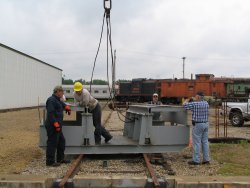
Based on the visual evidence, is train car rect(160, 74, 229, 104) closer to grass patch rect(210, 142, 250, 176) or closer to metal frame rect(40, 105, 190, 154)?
grass patch rect(210, 142, 250, 176)

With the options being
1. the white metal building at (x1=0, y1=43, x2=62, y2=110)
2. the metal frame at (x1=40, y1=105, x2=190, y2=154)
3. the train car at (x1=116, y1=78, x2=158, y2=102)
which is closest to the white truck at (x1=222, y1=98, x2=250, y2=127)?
the metal frame at (x1=40, y1=105, x2=190, y2=154)

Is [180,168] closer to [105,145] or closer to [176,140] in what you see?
[176,140]

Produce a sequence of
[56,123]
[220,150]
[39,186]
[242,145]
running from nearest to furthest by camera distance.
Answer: [39,186], [56,123], [220,150], [242,145]

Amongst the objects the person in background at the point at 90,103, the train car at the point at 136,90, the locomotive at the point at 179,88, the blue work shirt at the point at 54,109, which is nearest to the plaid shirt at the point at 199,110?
the person in background at the point at 90,103

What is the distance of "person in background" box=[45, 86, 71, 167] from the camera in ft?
30.3

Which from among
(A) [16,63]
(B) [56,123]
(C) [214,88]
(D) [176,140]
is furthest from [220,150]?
(C) [214,88]

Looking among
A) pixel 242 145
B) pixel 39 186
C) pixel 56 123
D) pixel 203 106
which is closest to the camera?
pixel 39 186

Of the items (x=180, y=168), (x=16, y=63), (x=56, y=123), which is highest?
(x=16, y=63)

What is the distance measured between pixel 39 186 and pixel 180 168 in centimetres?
333

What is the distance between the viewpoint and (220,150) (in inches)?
475

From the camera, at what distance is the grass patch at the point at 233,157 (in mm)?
8964

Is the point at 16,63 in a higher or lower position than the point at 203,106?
higher

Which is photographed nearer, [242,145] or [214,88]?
[242,145]

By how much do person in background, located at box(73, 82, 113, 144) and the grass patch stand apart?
2.93 meters
